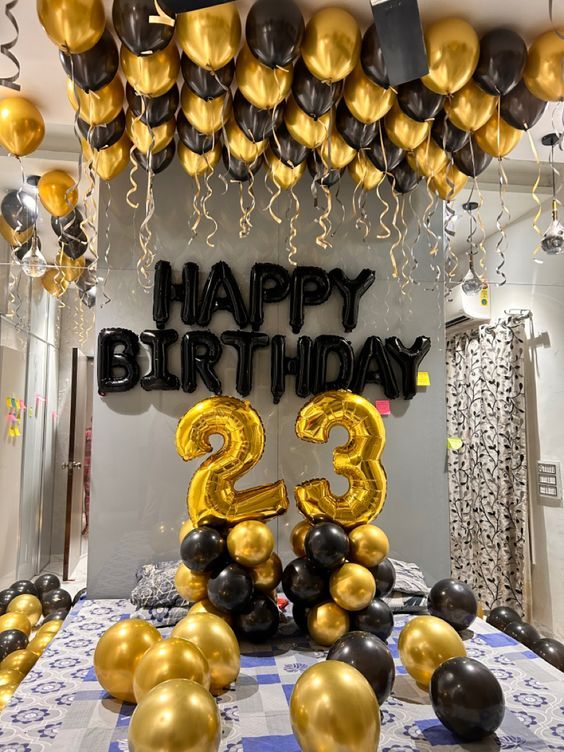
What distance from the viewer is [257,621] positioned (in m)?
1.75

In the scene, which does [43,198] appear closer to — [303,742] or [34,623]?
[34,623]

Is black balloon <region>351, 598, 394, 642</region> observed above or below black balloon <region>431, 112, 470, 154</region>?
below

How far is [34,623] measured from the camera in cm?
255

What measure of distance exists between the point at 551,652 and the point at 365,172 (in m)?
2.23

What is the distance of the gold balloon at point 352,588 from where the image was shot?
1.67 m

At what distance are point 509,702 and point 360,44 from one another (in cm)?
202

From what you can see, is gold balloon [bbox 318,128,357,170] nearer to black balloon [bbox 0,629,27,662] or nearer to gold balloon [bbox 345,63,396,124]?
gold balloon [bbox 345,63,396,124]

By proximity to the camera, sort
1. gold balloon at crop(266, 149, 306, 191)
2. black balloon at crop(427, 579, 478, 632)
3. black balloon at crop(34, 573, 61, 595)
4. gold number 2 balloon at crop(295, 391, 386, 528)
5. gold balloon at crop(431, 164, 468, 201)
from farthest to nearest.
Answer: black balloon at crop(34, 573, 61, 595)
gold balloon at crop(431, 164, 468, 201)
gold balloon at crop(266, 149, 306, 191)
gold number 2 balloon at crop(295, 391, 386, 528)
black balloon at crop(427, 579, 478, 632)

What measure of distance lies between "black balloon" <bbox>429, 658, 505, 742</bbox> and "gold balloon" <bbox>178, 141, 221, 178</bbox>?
2147 mm

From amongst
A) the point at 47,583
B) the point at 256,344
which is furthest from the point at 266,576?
the point at 47,583

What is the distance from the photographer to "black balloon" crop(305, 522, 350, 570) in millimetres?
1719

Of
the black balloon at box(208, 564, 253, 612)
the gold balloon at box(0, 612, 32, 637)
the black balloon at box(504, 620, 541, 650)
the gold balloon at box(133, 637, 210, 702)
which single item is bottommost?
the black balloon at box(504, 620, 541, 650)

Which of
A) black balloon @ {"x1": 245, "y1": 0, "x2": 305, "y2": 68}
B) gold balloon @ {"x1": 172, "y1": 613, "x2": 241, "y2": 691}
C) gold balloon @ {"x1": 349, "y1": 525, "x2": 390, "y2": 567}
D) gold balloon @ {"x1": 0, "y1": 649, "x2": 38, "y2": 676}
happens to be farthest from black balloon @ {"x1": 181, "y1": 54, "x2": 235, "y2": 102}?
gold balloon @ {"x1": 0, "y1": 649, "x2": 38, "y2": 676}

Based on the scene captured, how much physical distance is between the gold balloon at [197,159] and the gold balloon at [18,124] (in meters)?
0.60
